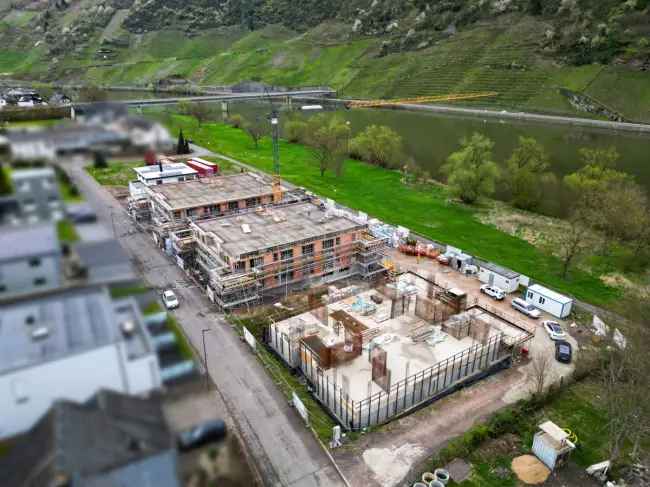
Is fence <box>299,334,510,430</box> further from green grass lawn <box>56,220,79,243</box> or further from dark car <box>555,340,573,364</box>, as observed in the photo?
green grass lawn <box>56,220,79,243</box>

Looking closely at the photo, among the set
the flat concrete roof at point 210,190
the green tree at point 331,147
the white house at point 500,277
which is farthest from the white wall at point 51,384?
the green tree at point 331,147

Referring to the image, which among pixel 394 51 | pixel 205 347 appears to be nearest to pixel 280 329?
pixel 205 347

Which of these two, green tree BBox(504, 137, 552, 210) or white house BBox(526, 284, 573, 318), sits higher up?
green tree BBox(504, 137, 552, 210)

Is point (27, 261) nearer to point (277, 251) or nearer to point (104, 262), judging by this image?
point (104, 262)

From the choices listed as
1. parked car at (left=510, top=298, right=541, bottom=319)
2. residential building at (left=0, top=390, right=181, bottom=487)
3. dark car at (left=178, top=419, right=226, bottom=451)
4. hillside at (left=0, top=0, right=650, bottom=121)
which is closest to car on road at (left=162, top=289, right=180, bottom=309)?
parked car at (left=510, top=298, right=541, bottom=319)

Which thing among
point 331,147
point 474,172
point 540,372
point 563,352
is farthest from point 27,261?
point 331,147
